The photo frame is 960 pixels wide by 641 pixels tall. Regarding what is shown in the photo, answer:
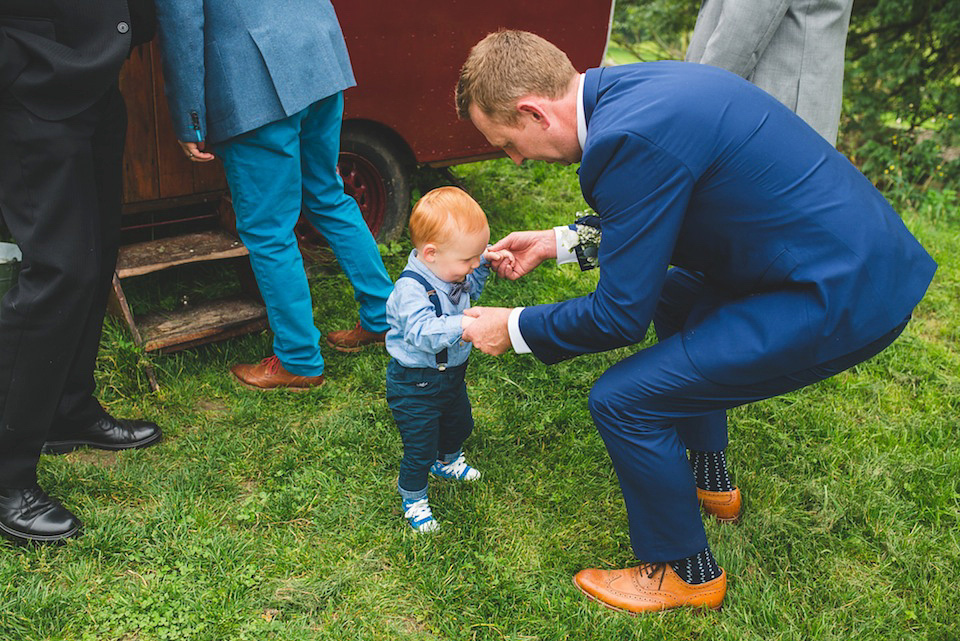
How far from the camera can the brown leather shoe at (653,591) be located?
2680 mm

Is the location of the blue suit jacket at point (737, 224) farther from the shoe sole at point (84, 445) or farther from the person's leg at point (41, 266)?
the shoe sole at point (84, 445)

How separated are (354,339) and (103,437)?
121 centimetres

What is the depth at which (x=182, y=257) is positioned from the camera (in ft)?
12.6

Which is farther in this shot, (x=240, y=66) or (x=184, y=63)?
(x=240, y=66)

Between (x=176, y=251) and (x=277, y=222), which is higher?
(x=277, y=222)

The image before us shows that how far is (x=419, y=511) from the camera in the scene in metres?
2.97

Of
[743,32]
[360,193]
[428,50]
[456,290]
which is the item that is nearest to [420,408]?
[456,290]

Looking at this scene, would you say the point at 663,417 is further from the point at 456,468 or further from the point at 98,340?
the point at 98,340

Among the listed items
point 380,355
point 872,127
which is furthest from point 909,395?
point 872,127

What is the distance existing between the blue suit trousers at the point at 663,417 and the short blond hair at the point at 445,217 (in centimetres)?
63

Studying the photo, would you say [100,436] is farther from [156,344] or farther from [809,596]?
[809,596]

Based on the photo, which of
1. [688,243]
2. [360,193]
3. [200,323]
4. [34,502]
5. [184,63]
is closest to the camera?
[688,243]

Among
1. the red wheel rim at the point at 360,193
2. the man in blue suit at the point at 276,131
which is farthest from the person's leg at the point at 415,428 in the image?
the red wheel rim at the point at 360,193

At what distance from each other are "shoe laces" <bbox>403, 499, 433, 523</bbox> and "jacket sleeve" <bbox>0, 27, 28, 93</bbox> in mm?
1810
